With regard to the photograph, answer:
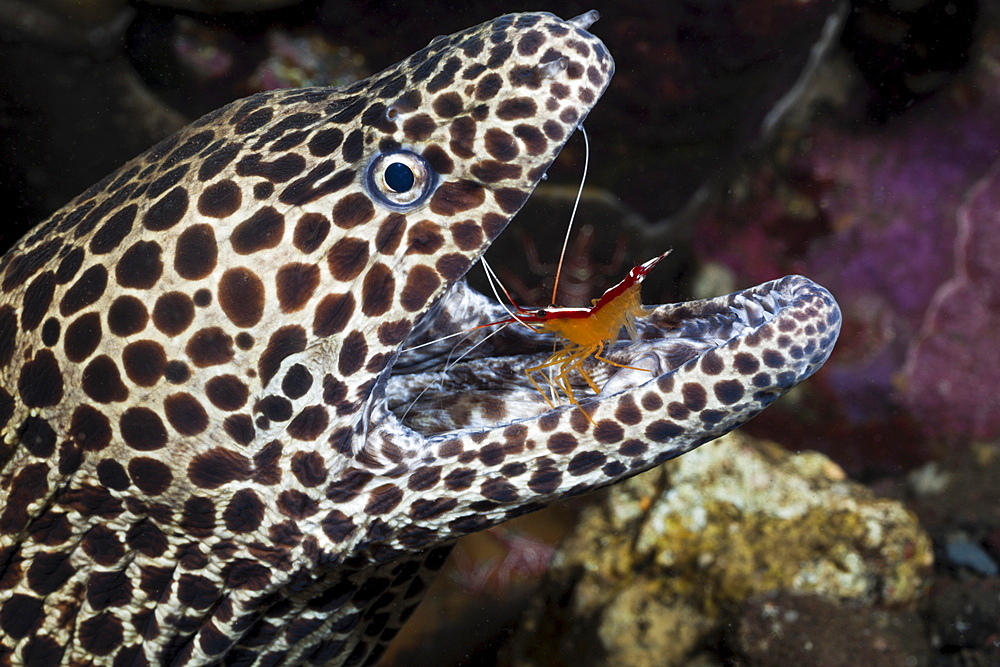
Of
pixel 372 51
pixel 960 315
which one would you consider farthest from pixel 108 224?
pixel 960 315

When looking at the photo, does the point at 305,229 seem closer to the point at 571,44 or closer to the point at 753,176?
the point at 571,44

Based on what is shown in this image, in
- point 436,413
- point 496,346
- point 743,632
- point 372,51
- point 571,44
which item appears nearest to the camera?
point 571,44

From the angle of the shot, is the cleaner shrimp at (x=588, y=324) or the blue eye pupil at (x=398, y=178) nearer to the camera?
the blue eye pupil at (x=398, y=178)

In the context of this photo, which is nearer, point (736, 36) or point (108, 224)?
point (108, 224)

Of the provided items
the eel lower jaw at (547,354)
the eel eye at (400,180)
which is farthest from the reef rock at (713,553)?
the eel eye at (400,180)

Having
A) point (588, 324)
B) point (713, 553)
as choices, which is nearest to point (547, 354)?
point (588, 324)

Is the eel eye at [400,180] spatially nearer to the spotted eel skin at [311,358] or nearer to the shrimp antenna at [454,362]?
the spotted eel skin at [311,358]

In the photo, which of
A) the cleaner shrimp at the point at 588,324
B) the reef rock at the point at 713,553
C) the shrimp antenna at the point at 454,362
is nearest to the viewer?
the cleaner shrimp at the point at 588,324
